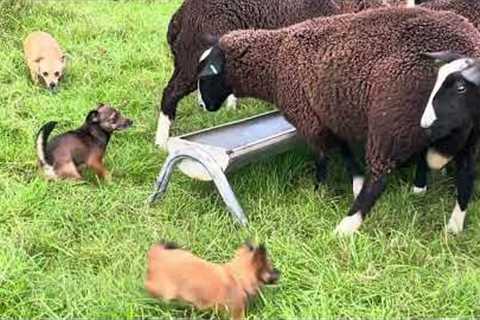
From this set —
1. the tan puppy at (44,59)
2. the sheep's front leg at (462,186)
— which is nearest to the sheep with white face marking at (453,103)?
the sheep's front leg at (462,186)

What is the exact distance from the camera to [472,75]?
398cm

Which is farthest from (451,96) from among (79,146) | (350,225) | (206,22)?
(79,146)

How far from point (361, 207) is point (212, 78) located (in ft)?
4.60

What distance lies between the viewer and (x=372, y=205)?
451 cm

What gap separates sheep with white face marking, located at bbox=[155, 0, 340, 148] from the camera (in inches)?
230

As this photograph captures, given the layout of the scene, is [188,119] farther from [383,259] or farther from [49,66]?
[383,259]

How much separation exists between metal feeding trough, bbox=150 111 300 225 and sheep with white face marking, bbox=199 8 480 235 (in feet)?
0.82

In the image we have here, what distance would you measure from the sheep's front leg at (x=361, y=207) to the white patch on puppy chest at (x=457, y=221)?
0.53 metres

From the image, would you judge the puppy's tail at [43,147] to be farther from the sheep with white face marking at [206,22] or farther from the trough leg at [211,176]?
the sheep with white face marking at [206,22]

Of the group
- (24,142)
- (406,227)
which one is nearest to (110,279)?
(406,227)

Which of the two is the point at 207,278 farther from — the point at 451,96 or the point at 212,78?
the point at 212,78

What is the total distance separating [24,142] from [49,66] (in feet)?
4.17

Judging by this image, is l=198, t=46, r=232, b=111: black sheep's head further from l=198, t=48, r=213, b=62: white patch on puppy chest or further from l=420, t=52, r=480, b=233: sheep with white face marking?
l=420, t=52, r=480, b=233: sheep with white face marking

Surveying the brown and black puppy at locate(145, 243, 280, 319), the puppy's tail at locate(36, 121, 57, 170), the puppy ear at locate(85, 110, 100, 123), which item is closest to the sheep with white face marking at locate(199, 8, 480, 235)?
the puppy ear at locate(85, 110, 100, 123)
